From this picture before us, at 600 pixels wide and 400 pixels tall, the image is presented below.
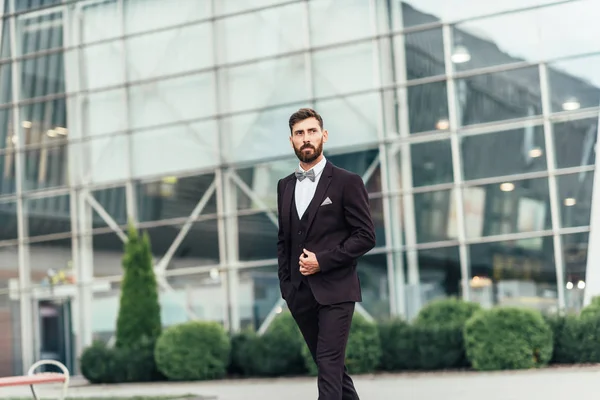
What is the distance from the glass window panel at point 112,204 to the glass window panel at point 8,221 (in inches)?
85.1

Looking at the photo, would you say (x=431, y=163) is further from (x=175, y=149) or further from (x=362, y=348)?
(x=175, y=149)

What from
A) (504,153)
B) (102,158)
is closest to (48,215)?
(102,158)

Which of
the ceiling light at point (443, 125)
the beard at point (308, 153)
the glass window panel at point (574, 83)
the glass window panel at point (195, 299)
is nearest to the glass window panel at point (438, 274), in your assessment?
the ceiling light at point (443, 125)

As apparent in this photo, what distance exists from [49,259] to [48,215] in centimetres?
97

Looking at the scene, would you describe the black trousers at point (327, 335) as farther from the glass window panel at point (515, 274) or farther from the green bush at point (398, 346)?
the glass window panel at point (515, 274)

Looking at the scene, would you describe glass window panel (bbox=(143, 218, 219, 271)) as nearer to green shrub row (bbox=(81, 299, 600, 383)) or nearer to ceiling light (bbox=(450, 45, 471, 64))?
green shrub row (bbox=(81, 299, 600, 383))

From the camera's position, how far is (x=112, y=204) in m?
20.9

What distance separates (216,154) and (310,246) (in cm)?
1467

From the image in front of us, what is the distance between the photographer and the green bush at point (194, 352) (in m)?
16.5

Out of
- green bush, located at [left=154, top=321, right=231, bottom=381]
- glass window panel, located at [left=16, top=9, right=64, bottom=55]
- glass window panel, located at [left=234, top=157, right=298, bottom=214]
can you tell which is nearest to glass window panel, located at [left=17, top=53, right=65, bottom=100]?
glass window panel, located at [left=16, top=9, right=64, bottom=55]

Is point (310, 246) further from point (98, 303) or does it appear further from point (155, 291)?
point (98, 303)

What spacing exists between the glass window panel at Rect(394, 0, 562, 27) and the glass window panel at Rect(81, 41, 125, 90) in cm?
623

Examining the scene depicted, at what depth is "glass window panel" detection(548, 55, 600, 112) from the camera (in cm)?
1677

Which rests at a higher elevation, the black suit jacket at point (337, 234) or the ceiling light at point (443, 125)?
the ceiling light at point (443, 125)
